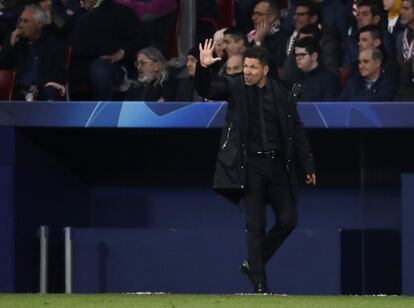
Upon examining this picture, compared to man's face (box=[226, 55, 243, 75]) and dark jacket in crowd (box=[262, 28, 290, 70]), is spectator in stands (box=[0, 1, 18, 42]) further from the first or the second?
man's face (box=[226, 55, 243, 75])

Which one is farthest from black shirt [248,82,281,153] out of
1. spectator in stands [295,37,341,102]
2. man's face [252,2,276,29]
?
man's face [252,2,276,29]

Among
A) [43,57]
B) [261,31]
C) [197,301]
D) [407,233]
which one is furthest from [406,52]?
[197,301]

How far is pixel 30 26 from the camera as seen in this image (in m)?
13.9

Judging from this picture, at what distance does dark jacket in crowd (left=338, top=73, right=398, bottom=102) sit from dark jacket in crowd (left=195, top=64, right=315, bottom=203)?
1724mm

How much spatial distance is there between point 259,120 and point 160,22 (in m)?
3.29

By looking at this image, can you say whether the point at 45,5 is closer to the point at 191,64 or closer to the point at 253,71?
the point at 191,64

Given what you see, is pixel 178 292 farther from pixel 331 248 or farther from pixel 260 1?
pixel 260 1

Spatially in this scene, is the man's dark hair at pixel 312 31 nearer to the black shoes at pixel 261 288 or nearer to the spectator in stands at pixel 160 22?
the spectator in stands at pixel 160 22

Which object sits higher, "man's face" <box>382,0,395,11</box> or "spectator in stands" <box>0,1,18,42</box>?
"man's face" <box>382,0,395,11</box>

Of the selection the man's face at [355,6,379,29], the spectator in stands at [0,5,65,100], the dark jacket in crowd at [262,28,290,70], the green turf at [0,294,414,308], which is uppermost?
the man's face at [355,6,379,29]

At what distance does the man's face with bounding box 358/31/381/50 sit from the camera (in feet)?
41.8

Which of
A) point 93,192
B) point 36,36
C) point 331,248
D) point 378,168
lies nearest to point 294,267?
point 331,248

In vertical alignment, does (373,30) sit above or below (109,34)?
above

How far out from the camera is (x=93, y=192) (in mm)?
13602
